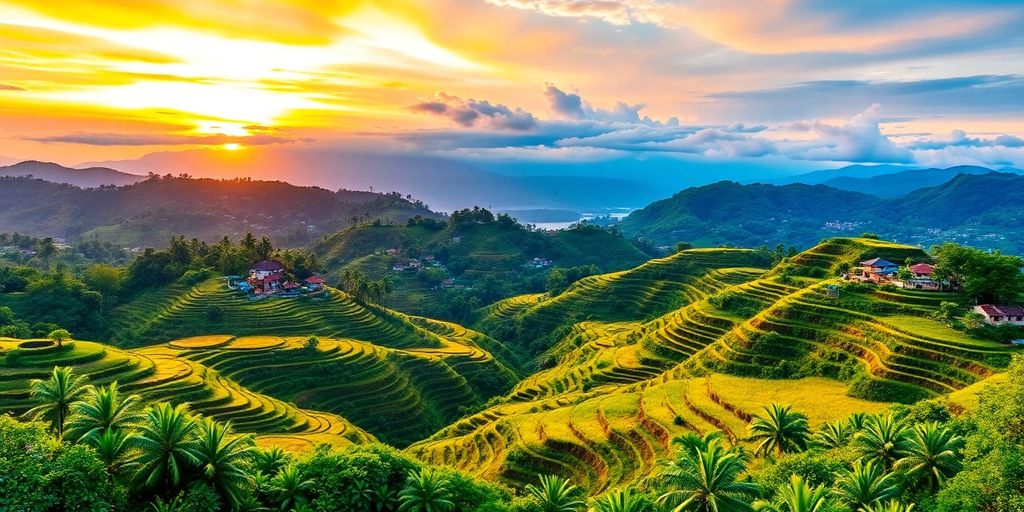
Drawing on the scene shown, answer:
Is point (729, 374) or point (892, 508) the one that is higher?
point (892, 508)

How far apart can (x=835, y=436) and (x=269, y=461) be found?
29977 millimetres

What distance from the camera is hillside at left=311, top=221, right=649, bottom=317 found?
147875mm

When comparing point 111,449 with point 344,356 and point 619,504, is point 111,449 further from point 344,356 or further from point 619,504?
point 344,356

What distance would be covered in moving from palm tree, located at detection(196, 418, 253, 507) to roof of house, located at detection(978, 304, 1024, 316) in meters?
58.0

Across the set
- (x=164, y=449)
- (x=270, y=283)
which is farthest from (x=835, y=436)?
(x=270, y=283)

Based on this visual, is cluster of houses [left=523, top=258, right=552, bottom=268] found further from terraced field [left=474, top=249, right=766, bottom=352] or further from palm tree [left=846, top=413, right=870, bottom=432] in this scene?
palm tree [left=846, top=413, right=870, bottom=432]

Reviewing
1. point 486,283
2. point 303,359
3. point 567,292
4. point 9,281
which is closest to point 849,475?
point 303,359

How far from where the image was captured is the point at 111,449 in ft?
69.8

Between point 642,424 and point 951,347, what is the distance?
82.8ft

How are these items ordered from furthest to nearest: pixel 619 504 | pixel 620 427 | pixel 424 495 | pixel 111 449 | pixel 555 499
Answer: pixel 620 427
pixel 555 499
pixel 424 495
pixel 111 449
pixel 619 504

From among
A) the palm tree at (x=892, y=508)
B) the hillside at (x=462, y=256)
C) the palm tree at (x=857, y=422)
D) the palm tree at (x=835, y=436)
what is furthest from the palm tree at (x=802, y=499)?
the hillside at (x=462, y=256)

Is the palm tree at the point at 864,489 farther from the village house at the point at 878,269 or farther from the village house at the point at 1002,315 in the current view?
the village house at the point at 878,269

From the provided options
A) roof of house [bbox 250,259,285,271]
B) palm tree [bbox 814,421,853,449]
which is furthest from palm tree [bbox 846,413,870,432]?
roof of house [bbox 250,259,285,271]

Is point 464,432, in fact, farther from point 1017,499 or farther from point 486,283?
point 486,283
